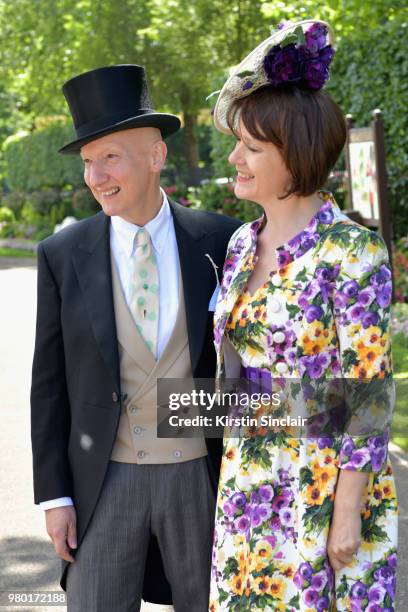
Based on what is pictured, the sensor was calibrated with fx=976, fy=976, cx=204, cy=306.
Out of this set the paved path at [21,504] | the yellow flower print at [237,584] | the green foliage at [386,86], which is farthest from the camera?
the green foliage at [386,86]

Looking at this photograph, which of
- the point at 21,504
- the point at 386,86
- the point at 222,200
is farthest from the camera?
the point at 222,200

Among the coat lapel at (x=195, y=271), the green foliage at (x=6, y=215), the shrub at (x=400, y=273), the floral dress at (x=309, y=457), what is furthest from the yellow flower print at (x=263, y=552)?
the green foliage at (x=6, y=215)

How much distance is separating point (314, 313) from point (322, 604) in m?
0.73

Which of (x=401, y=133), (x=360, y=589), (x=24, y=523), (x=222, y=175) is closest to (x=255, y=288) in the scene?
(x=360, y=589)

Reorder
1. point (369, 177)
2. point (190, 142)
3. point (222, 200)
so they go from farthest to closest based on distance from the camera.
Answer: point (190, 142) → point (222, 200) → point (369, 177)

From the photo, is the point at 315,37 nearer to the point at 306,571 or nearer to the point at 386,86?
the point at 306,571

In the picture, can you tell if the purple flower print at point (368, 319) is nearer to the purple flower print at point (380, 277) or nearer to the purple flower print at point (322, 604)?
the purple flower print at point (380, 277)

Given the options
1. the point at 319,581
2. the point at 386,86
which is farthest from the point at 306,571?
the point at 386,86

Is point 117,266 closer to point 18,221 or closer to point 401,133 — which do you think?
point 401,133

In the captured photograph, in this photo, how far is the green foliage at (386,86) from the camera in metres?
11.4

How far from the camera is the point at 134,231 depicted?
9.92 ft

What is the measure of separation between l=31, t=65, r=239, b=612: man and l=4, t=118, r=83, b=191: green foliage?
23.3 m

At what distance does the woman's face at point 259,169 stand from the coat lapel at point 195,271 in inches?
16.5

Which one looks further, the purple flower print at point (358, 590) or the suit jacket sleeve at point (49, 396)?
the suit jacket sleeve at point (49, 396)
